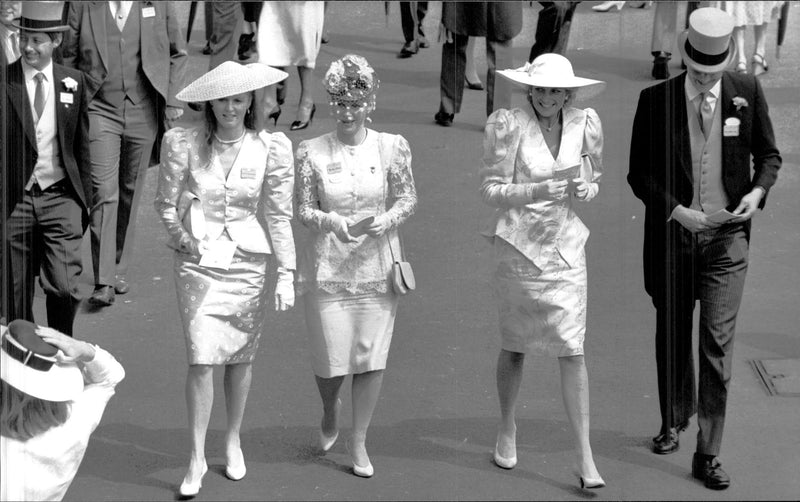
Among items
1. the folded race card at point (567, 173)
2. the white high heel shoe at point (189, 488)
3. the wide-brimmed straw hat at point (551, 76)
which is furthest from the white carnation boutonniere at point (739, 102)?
the white high heel shoe at point (189, 488)

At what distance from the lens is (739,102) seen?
677 centimetres

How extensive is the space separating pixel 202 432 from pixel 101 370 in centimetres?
119

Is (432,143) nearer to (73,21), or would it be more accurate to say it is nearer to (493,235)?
(73,21)

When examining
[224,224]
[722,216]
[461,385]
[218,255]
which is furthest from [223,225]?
[722,216]

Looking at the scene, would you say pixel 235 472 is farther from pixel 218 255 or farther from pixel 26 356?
pixel 26 356

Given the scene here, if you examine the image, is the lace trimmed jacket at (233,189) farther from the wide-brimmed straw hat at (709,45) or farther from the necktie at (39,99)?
the wide-brimmed straw hat at (709,45)

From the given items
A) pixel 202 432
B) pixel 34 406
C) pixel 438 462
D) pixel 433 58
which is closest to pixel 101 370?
pixel 34 406

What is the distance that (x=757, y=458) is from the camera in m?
6.82

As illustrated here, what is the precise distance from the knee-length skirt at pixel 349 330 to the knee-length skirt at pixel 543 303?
20.7 inches

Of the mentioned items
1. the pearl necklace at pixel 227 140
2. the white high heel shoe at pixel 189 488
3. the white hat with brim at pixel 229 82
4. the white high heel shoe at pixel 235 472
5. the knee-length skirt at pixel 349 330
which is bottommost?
the white high heel shoe at pixel 235 472

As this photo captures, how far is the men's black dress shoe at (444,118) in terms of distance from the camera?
11633 millimetres

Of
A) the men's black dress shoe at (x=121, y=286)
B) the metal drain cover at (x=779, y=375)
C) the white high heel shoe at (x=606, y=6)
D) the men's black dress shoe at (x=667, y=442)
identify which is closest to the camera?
the men's black dress shoe at (x=667, y=442)

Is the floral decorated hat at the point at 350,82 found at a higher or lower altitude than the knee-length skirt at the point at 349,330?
higher

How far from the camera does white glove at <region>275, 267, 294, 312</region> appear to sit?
22.1 ft
